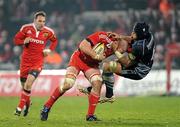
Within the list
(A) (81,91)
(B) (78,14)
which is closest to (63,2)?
(B) (78,14)

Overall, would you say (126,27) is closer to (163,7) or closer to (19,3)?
(163,7)

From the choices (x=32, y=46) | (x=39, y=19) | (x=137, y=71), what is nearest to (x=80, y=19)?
(x=32, y=46)

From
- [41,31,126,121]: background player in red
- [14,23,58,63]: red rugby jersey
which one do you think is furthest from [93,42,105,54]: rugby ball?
[14,23,58,63]: red rugby jersey

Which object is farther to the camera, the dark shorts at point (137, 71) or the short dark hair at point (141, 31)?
the dark shorts at point (137, 71)

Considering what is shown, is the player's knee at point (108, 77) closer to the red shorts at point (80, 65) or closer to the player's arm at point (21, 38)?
the red shorts at point (80, 65)

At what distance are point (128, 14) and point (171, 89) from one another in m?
6.86

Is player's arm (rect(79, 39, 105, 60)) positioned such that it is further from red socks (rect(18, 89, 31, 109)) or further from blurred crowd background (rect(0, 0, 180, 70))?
blurred crowd background (rect(0, 0, 180, 70))

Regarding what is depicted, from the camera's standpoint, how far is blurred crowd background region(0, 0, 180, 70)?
31.1 meters

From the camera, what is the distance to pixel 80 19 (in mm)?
33312

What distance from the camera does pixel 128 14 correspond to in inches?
1289

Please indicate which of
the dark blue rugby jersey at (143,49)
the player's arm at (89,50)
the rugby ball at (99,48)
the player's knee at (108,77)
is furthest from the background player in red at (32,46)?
the dark blue rugby jersey at (143,49)

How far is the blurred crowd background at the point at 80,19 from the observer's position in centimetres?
3109

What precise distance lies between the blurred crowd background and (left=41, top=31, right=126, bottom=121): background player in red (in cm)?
1669

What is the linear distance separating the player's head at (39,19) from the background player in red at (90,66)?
8.07 ft
